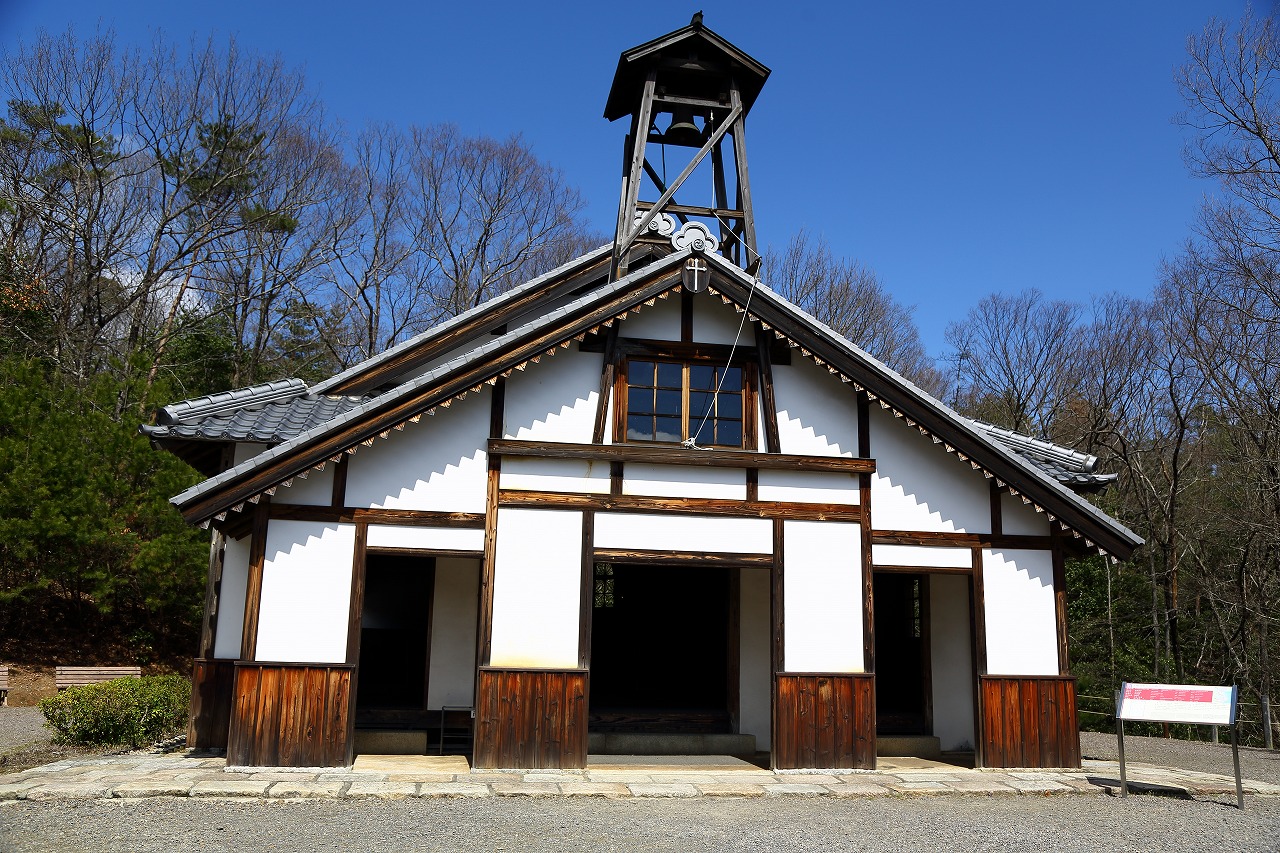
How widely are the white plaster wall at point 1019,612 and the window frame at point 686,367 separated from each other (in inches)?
128

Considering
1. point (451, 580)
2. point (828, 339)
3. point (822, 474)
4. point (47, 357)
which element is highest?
point (47, 357)

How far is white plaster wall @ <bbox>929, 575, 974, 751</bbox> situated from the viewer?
526 inches

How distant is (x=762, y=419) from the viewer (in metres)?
12.1

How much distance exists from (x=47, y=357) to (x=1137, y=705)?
26.8 meters

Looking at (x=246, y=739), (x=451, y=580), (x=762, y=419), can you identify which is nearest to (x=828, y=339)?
(x=762, y=419)

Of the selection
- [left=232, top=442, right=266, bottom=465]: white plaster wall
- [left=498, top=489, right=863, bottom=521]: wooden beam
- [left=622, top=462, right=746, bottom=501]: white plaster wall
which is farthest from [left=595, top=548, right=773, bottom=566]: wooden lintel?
[left=232, top=442, right=266, bottom=465]: white plaster wall

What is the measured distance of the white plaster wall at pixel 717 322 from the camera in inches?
482

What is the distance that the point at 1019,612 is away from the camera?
11898mm

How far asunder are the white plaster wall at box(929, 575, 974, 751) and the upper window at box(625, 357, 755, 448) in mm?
3965

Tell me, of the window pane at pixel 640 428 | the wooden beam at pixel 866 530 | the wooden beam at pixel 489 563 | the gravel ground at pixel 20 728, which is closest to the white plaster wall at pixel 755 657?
the wooden beam at pixel 866 530

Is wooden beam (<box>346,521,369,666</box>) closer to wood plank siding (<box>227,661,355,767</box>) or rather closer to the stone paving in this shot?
wood plank siding (<box>227,661,355,767</box>)

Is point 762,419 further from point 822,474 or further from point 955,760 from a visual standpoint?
point 955,760

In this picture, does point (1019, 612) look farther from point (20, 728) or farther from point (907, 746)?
point (20, 728)

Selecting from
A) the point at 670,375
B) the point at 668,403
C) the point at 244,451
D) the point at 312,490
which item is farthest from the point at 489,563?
the point at 244,451
